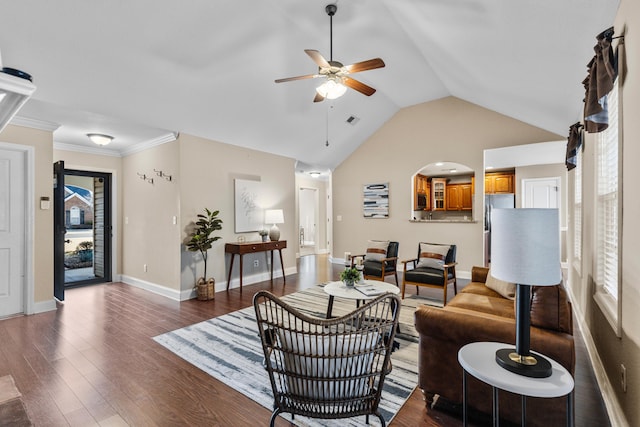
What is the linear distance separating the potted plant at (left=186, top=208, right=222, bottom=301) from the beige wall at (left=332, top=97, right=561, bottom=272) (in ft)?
11.7

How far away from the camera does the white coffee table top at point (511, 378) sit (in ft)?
4.18

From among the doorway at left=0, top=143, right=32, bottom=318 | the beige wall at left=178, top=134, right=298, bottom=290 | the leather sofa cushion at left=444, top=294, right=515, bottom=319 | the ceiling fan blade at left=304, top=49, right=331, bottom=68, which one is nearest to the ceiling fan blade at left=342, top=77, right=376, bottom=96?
the ceiling fan blade at left=304, top=49, right=331, bottom=68

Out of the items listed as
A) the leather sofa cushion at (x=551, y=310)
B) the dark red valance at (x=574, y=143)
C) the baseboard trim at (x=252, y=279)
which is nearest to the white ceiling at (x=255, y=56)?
the dark red valance at (x=574, y=143)

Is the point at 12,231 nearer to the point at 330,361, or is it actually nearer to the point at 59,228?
the point at 59,228

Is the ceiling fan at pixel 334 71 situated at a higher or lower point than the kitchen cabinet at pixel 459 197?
higher

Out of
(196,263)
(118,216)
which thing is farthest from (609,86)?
(118,216)

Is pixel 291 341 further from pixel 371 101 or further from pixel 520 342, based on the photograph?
pixel 371 101

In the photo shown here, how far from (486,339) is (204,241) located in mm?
3838

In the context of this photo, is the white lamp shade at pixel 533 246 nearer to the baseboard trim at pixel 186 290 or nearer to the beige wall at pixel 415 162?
the baseboard trim at pixel 186 290

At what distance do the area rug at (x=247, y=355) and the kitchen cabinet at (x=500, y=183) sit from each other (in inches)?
219

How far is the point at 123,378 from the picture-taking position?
236cm

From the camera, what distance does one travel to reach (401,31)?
12.1 feet

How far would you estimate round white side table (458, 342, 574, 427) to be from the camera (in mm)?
1276

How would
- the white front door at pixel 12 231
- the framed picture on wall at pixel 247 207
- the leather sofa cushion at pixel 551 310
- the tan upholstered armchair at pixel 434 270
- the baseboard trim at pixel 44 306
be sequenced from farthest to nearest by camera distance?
the framed picture on wall at pixel 247 207 < the tan upholstered armchair at pixel 434 270 < the baseboard trim at pixel 44 306 < the white front door at pixel 12 231 < the leather sofa cushion at pixel 551 310
